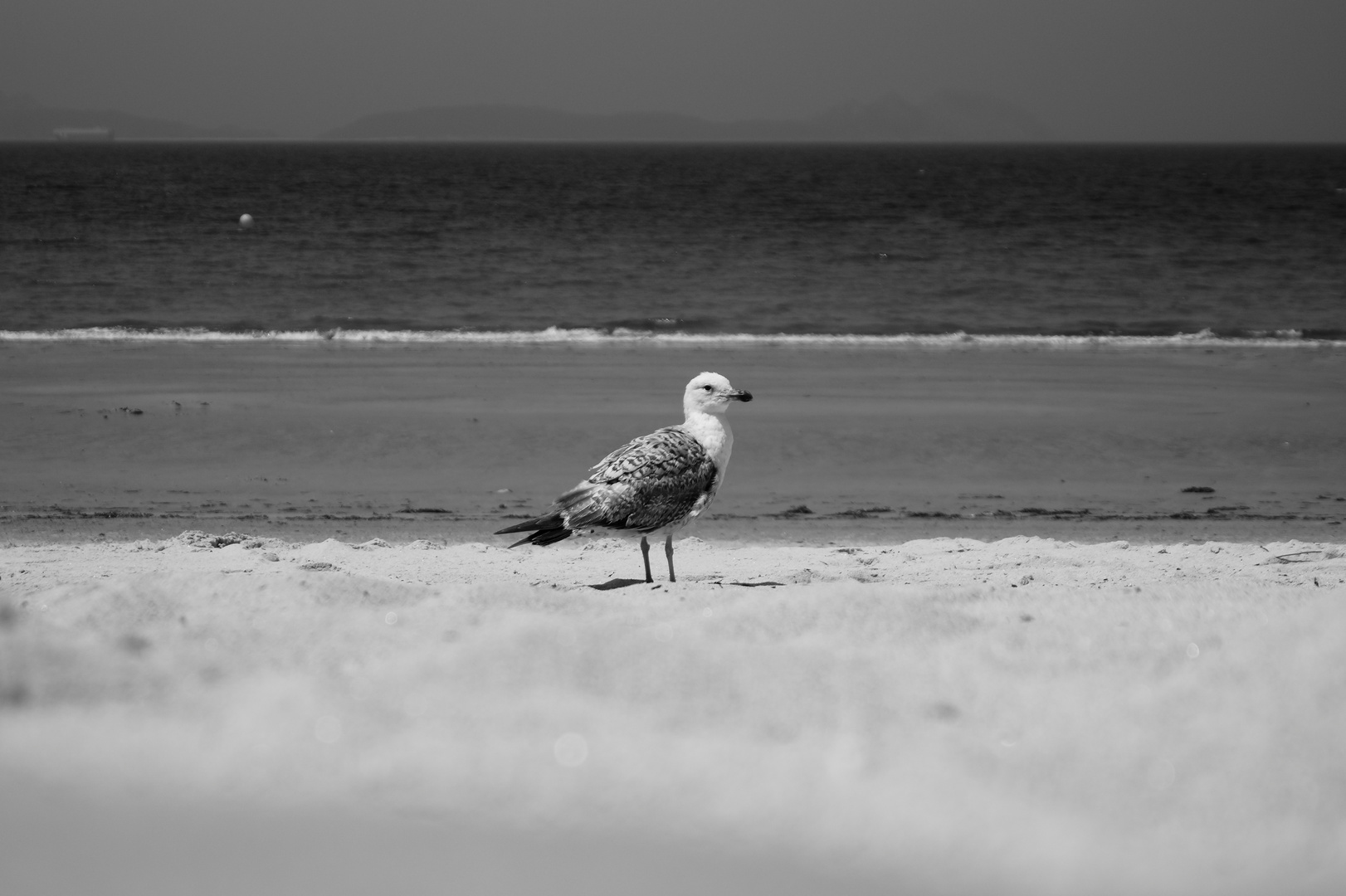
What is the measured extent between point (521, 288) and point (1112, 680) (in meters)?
20.2

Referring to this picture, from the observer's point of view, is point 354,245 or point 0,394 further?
point 354,245

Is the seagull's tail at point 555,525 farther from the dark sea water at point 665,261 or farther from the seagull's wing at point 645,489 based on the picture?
the dark sea water at point 665,261

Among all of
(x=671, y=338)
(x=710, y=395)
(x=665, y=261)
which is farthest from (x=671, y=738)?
(x=665, y=261)

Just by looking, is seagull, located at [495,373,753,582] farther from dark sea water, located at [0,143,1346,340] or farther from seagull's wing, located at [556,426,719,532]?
dark sea water, located at [0,143,1346,340]

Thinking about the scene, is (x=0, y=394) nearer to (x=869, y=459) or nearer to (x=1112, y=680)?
(x=869, y=459)

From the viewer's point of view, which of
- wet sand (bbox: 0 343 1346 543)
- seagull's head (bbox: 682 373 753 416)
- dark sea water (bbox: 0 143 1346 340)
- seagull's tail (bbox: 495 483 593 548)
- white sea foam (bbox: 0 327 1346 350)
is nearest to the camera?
seagull's tail (bbox: 495 483 593 548)

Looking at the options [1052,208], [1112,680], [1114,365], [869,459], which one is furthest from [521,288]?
[1052,208]

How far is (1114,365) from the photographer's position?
47.6ft

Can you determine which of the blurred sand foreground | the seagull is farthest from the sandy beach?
the seagull

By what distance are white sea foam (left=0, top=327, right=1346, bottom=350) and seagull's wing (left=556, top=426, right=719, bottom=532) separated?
1062cm

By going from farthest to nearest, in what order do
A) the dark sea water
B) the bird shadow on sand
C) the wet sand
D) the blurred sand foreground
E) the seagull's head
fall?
the dark sea water
the wet sand
the seagull's head
the bird shadow on sand
the blurred sand foreground

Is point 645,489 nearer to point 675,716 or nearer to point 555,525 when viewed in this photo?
point 555,525

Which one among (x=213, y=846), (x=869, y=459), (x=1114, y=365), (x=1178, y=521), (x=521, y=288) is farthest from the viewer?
(x=521, y=288)

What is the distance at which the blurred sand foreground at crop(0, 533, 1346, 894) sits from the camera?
2.94 meters
